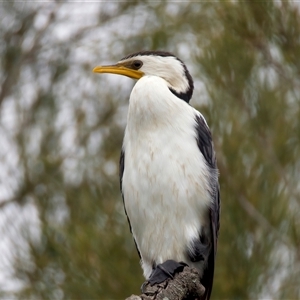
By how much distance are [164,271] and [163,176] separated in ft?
1.41

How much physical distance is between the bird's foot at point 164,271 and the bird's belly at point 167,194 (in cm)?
12

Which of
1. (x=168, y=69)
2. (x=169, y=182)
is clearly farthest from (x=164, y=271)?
(x=168, y=69)

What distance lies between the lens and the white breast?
428 centimetres

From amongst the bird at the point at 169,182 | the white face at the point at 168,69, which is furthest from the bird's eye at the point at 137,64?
the bird at the point at 169,182

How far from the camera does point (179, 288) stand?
3904mm

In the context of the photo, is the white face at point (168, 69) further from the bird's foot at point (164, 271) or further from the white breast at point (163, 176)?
the bird's foot at point (164, 271)

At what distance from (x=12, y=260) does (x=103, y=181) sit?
3.05 feet

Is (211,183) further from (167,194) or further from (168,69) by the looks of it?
(168,69)

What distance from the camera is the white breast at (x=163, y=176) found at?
4281 millimetres

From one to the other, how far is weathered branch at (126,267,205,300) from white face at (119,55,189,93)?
97 cm

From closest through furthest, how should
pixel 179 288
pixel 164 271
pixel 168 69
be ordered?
pixel 179 288 → pixel 164 271 → pixel 168 69

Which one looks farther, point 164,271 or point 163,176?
point 163,176

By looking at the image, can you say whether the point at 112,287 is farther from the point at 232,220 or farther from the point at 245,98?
the point at 245,98

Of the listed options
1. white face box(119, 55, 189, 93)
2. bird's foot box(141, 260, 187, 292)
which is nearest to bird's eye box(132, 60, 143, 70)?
white face box(119, 55, 189, 93)
